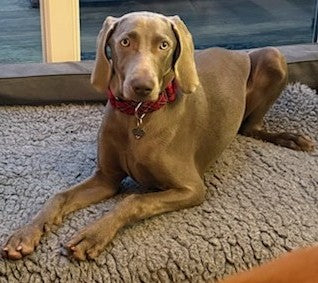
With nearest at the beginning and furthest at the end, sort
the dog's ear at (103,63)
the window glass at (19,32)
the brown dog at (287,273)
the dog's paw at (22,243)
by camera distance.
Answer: the brown dog at (287,273)
the dog's paw at (22,243)
the dog's ear at (103,63)
the window glass at (19,32)

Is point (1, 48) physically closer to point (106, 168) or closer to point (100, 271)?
point (106, 168)

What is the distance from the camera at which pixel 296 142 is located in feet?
7.49

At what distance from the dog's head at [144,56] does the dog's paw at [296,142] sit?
0.58 metres

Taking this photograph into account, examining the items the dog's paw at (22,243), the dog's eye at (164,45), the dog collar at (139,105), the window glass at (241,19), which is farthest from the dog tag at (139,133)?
the window glass at (241,19)

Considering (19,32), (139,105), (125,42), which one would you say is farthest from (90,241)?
(19,32)

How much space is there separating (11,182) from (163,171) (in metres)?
0.44

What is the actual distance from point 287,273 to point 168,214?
3.47ft

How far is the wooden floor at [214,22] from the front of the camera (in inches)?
117

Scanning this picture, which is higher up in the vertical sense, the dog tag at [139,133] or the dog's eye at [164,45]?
the dog's eye at [164,45]

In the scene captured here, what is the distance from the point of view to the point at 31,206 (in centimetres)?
187

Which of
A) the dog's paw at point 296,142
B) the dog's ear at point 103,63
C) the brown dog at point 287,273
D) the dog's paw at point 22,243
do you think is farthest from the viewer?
the dog's paw at point 296,142

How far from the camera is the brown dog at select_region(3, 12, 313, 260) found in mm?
1701

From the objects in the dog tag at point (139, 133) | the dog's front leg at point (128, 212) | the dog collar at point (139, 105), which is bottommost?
the dog's front leg at point (128, 212)

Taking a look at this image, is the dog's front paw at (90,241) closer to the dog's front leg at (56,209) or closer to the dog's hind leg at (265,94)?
the dog's front leg at (56,209)
